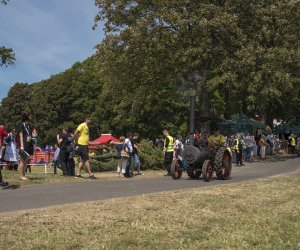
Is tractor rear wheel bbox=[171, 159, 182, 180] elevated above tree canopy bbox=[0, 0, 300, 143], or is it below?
below

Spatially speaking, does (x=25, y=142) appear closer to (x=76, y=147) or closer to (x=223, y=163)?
(x=76, y=147)

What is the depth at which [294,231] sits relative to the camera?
709 cm

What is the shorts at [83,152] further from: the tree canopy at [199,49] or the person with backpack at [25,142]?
the tree canopy at [199,49]

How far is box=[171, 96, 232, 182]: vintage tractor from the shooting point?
604 inches

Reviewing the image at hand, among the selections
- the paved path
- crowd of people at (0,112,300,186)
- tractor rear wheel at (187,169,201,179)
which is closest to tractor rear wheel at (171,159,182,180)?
tractor rear wheel at (187,169,201,179)

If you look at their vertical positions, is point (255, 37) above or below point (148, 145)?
above

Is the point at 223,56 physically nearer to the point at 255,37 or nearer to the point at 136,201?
the point at 255,37

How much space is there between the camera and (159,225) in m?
7.21

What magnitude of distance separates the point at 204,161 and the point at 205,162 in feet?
0.67

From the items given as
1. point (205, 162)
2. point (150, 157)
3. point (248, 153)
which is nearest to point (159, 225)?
point (205, 162)

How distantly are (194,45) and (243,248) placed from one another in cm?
2715

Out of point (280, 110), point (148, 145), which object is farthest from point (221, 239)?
point (280, 110)

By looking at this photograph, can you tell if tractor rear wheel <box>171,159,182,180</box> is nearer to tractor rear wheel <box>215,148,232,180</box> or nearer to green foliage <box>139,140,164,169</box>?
tractor rear wheel <box>215,148,232,180</box>

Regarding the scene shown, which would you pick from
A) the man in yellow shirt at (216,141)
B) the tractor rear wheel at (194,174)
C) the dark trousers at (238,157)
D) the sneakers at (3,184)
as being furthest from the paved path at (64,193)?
the dark trousers at (238,157)
